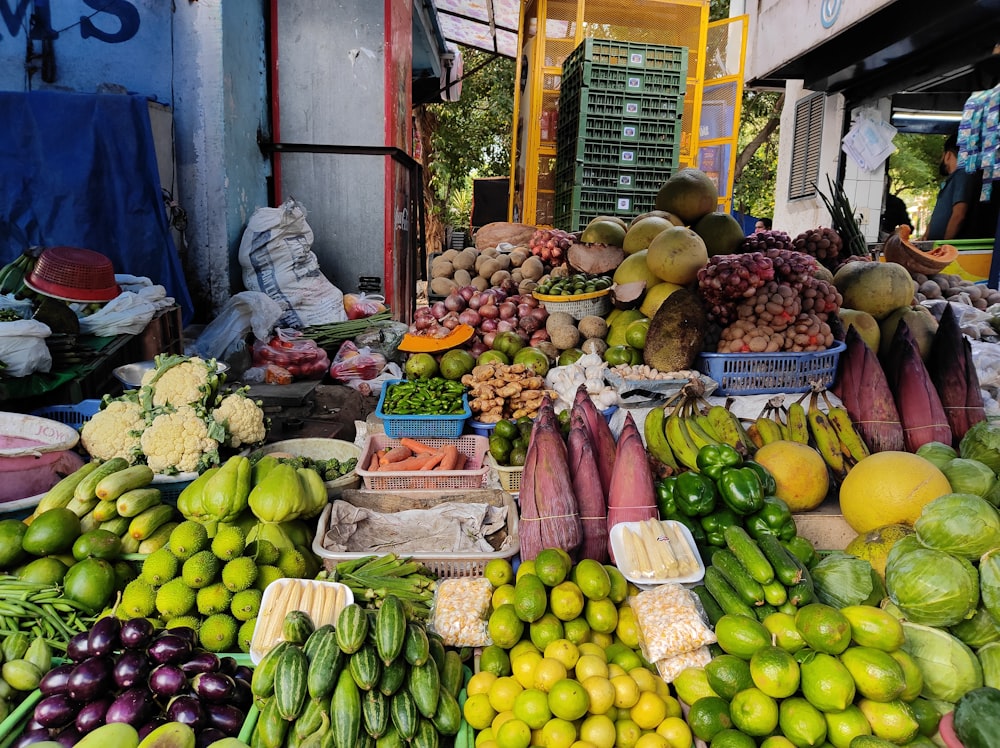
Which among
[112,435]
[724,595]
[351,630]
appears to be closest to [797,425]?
[724,595]

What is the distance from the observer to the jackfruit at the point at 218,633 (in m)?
2.05

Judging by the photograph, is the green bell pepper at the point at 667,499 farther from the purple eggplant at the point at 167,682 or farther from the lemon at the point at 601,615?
the purple eggplant at the point at 167,682

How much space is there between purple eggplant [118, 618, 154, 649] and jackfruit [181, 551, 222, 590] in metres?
0.25

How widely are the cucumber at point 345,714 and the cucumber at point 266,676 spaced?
0.18 m

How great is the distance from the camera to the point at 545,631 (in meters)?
1.91

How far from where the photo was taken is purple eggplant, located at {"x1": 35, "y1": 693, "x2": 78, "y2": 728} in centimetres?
168

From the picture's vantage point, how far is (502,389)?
350cm

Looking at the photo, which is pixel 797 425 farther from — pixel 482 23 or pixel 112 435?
pixel 482 23

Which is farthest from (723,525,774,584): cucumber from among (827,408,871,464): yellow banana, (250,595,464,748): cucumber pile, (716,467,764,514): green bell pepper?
(827,408,871,464): yellow banana

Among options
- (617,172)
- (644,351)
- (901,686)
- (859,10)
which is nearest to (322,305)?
(644,351)

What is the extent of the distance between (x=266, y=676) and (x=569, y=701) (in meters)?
0.83

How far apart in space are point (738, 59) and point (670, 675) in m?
10.9

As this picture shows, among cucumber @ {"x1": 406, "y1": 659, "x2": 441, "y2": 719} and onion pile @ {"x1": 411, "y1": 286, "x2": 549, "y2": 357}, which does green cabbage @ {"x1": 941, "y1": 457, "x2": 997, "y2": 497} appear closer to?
cucumber @ {"x1": 406, "y1": 659, "x2": 441, "y2": 719}

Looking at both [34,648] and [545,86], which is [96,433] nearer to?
[34,648]
